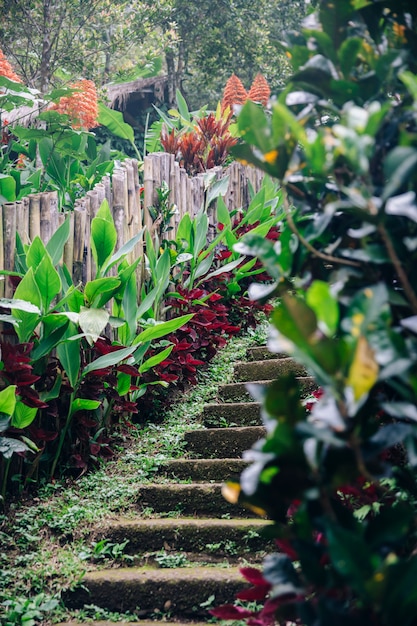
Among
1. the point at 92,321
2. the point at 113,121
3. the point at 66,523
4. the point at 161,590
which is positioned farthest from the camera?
the point at 113,121

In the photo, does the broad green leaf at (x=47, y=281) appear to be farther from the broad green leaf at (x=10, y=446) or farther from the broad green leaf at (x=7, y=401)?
the broad green leaf at (x=10, y=446)

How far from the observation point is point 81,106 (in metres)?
5.48

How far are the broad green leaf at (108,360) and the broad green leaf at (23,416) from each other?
0.39 meters

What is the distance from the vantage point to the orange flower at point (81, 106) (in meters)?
5.48

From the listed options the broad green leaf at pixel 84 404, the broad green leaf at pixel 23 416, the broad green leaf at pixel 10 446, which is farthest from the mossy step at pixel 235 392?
the broad green leaf at pixel 10 446

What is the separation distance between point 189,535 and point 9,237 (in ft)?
5.04

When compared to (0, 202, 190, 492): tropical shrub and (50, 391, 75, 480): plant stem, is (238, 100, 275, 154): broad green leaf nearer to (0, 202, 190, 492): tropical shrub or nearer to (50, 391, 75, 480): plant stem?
(0, 202, 190, 492): tropical shrub

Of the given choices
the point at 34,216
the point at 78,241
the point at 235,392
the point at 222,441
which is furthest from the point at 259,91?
the point at 222,441

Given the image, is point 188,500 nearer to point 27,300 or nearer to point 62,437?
point 62,437

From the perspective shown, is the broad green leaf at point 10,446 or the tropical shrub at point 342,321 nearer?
the tropical shrub at point 342,321

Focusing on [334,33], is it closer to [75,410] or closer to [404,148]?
[404,148]

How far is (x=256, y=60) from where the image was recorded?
12789 mm

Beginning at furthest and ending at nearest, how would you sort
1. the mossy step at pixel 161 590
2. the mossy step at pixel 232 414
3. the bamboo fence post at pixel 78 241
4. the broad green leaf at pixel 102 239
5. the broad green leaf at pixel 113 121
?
the broad green leaf at pixel 113 121 < the mossy step at pixel 232 414 < the bamboo fence post at pixel 78 241 < the broad green leaf at pixel 102 239 < the mossy step at pixel 161 590

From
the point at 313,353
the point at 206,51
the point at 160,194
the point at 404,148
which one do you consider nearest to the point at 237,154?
the point at 404,148
